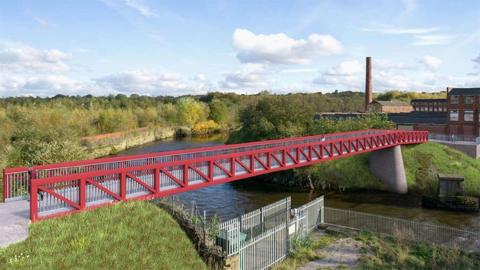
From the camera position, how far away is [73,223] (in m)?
14.4

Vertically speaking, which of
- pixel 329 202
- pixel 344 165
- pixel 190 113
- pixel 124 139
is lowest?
pixel 329 202

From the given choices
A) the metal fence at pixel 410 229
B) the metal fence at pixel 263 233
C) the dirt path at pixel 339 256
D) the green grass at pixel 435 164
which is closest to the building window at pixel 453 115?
the green grass at pixel 435 164

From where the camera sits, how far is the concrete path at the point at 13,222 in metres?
12.9

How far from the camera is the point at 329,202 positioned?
126 ft

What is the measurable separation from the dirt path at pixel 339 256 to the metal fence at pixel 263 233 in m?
1.64

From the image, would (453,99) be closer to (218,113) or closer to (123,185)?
(123,185)

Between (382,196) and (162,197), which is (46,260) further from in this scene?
(382,196)

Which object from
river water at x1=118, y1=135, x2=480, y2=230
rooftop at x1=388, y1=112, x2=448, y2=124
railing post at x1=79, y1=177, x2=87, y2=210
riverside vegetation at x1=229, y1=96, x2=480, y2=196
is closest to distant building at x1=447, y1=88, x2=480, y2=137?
rooftop at x1=388, y1=112, x2=448, y2=124

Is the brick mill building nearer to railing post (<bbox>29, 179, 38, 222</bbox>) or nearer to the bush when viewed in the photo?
the bush

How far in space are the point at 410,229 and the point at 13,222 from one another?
20.4 meters

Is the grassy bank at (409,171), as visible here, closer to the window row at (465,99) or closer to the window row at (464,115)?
the window row at (464,115)

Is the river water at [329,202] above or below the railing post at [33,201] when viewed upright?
below

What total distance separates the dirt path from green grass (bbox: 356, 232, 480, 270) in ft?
1.38

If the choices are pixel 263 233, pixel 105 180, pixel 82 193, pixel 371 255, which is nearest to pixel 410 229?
pixel 371 255
